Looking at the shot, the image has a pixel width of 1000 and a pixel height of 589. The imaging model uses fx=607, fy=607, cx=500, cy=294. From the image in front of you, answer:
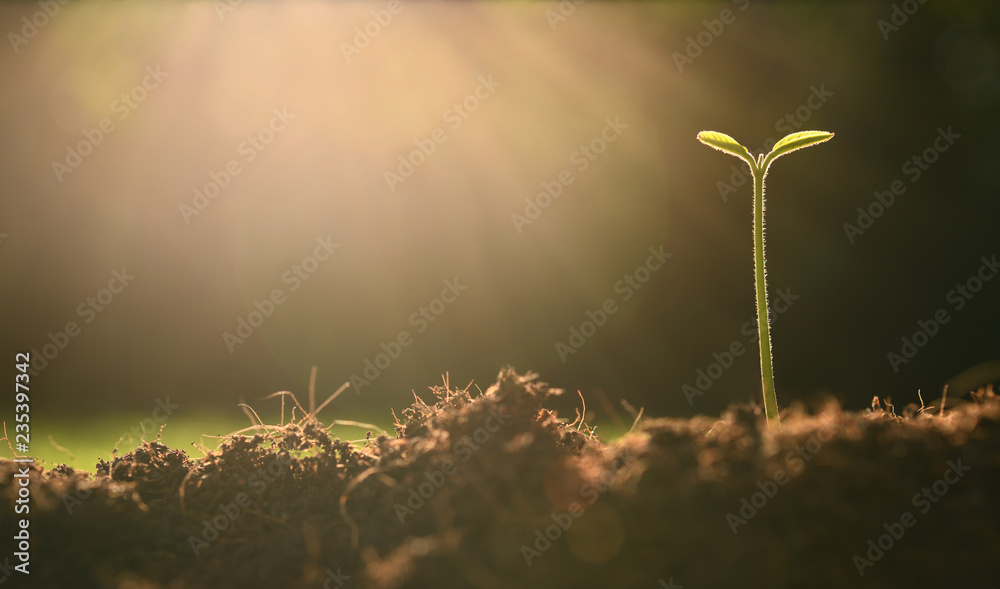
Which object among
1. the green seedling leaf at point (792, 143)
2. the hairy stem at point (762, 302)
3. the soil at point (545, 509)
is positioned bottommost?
the soil at point (545, 509)

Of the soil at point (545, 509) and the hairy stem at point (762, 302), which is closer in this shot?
the soil at point (545, 509)

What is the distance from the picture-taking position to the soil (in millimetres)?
1267

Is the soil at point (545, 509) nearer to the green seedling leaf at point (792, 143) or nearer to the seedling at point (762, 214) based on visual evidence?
the seedling at point (762, 214)

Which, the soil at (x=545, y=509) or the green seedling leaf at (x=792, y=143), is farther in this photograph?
the green seedling leaf at (x=792, y=143)

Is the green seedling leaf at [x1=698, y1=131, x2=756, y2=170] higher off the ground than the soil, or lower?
higher

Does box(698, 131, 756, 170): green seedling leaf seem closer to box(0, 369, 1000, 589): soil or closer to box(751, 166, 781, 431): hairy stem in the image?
box(751, 166, 781, 431): hairy stem

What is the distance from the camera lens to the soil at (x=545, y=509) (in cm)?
127

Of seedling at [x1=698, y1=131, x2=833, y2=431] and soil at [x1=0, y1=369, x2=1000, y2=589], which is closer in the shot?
soil at [x1=0, y1=369, x2=1000, y2=589]

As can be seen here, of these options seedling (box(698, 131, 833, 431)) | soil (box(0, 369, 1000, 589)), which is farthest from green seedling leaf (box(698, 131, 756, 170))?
soil (box(0, 369, 1000, 589))

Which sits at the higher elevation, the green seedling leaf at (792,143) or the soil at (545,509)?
the green seedling leaf at (792,143)

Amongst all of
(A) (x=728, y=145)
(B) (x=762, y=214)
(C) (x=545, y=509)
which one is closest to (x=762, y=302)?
(B) (x=762, y=214)

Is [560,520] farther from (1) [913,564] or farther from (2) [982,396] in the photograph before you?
(2) [982,396]

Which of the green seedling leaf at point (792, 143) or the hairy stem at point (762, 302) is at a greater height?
the green seedling leaf at point (792, 143)

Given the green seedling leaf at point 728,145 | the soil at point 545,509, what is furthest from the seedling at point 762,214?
the soil at point 545,509
